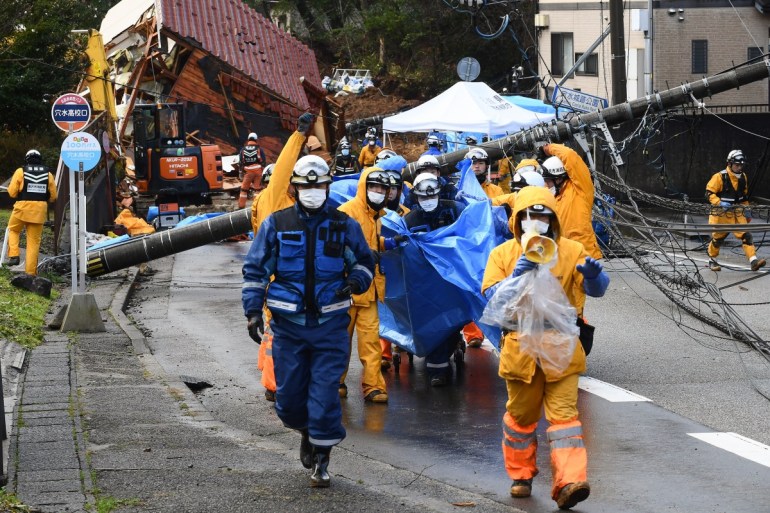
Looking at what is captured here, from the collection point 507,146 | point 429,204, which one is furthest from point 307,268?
point 507,146

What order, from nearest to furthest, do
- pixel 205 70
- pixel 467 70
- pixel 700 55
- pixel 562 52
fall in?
pixel 467 70
pixel 700 55
pixel 205 70
pixel 562 52

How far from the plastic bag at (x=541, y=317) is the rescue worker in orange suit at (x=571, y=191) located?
462 centimetres

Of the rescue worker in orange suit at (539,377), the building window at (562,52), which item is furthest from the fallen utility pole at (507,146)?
the building window at (562,52)

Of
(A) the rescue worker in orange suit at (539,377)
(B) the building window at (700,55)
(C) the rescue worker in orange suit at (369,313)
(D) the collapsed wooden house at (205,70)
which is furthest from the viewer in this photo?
(D) the collapsed wooden house at (205,70)

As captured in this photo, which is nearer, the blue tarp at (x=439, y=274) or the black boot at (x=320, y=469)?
the black boot at (x=320, y=469)

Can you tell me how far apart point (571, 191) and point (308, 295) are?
16.0ft

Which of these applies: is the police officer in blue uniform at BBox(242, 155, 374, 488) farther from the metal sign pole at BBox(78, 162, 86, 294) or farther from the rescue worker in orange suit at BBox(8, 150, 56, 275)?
the rescue worker in orange suit at BBox(8, 150, 56, 275)

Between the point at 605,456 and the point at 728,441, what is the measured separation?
0.91 meters

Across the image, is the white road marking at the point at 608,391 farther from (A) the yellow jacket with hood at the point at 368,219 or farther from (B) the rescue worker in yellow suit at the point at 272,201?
(B) the rescue worker in yellow suit at the point at 272,201

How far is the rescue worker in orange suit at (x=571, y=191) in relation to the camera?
36.7 feet

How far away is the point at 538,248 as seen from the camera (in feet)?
21.7

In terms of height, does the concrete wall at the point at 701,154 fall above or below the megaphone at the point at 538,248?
below

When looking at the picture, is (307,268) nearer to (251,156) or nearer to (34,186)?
→ (34,186)

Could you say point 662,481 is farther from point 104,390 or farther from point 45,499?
point 104,390
